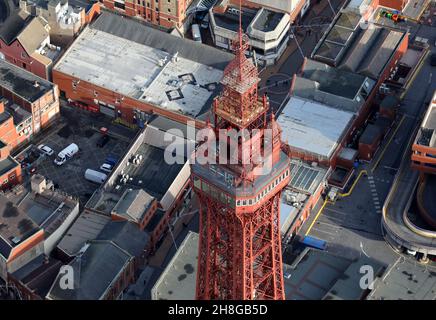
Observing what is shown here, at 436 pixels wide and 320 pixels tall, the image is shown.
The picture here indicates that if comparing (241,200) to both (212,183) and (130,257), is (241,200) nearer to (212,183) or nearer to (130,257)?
(212,183)

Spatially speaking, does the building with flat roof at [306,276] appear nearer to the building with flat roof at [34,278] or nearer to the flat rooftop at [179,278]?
the flat rooftop at [179,278]

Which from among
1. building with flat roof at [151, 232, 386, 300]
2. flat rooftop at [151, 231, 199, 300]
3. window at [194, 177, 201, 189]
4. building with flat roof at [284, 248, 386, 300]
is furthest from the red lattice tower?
building with flat roof at [284, 248, 386, 300]

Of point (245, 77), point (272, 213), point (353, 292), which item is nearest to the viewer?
point (245, 77)

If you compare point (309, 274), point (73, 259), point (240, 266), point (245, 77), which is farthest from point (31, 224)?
point (245, 77)

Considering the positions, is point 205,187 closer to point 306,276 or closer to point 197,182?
point 197,182

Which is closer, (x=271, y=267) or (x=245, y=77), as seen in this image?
(x=245, y=77)
